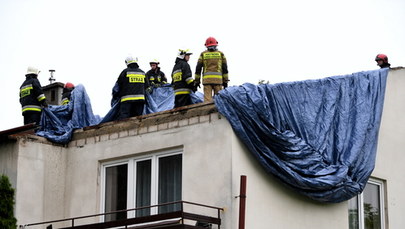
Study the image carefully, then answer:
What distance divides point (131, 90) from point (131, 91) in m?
0.03

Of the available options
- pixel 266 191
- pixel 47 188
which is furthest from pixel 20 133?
pixel 266 191

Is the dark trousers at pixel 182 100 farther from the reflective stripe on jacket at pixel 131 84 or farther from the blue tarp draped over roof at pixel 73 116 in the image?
the reflective stripe on jacket at pixel 131 84

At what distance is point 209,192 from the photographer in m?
18.0

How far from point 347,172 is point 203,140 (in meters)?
2.98

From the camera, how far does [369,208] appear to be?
20.5 metres

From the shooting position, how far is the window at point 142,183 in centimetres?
1900

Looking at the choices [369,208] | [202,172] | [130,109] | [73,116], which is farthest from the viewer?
[130,109]

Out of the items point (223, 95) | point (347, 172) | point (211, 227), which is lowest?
point (211, 227)

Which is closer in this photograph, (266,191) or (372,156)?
(266,191)

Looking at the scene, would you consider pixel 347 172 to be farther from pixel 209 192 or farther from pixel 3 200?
pixel 3 200

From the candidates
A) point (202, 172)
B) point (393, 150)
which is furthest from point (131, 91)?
point (393, 150)

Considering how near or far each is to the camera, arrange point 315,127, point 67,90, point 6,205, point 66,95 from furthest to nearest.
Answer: point 67,90 < point 66,95 < point 315,127 < point 6,205

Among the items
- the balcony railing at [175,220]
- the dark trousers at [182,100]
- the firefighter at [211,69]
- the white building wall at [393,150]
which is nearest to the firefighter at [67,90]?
the dark trousers at [182,100]

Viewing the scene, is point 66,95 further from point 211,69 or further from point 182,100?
point 211,69
